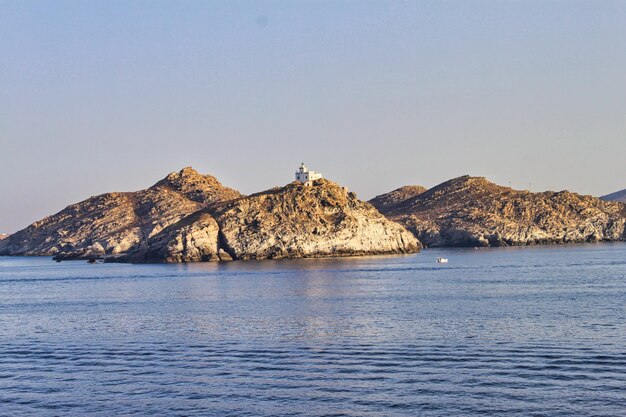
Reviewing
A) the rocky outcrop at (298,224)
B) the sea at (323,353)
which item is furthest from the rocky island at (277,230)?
the sea at (323,353)

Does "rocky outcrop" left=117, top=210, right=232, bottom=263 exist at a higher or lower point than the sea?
higher

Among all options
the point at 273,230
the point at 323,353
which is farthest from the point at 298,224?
the point at 323,353

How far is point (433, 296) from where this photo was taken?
60219mm

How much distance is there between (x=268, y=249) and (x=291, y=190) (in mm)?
12799

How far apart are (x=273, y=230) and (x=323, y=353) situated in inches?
3995

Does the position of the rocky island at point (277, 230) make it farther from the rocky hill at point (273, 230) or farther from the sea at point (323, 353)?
the sea at point (323, 353)

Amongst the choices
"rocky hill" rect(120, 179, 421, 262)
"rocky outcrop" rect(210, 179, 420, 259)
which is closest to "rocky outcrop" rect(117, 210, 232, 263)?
"rocky hill" rect(120, 179, 421, 262)

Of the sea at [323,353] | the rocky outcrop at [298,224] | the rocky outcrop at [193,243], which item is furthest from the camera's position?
the rocky outcrop at [298,224]

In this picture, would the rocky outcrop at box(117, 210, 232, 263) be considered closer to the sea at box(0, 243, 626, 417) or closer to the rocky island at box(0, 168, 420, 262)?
the rocky island at box(0, 168, 420, 262)

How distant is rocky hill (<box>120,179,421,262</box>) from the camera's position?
135 metres

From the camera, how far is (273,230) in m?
136

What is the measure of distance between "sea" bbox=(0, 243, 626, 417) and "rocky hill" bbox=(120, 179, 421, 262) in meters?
68.5

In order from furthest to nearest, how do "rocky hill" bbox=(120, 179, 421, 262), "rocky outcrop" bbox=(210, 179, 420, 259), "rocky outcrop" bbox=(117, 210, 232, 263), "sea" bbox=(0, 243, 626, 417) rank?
"rocky outcrop" bbox=(210, 179, 420, 259) → "rocky hill" bbox=(120, 179, 421, 262) → "rocky outcrop" bbox=(117, 210, 232, 263) → "sea" bbox=(0, 243, 626, 417)

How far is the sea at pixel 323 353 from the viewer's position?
2622 centimetres
